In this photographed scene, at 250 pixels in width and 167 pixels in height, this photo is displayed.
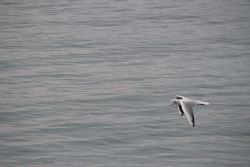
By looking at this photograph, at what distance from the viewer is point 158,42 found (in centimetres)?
3400

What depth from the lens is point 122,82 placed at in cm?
2898

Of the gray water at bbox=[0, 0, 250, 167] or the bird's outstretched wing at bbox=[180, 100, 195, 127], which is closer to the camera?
the bird's outstretched wing at bbox=[180, 100, 195, 127]

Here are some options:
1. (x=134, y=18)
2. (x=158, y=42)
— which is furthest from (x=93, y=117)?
(x=134, y=18)

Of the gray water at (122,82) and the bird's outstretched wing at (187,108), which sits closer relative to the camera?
the bird's outstretched wing at (187,108)

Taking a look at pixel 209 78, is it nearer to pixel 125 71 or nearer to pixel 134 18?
pixel 125 71

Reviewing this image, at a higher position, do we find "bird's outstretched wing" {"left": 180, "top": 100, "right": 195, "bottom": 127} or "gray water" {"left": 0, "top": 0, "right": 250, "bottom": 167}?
"bird's outstretched wing" {"left": 180, "top": 100, "right": 195, "bottom": 127}

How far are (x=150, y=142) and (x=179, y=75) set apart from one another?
6812 mm

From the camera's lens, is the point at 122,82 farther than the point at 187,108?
Yes

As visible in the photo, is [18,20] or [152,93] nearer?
[152,93]

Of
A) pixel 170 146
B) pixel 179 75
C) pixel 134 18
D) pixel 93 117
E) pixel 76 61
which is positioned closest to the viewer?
pixel 170 146

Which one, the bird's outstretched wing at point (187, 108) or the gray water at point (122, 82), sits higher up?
the bird's outstretched wing at point (187, 108)

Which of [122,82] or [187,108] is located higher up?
[187,108]

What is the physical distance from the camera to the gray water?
22.7 metres

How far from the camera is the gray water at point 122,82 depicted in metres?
22.7
